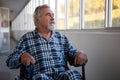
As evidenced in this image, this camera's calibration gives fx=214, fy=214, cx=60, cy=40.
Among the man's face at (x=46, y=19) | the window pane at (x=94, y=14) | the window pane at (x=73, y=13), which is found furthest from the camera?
the window pane at (x=73, y=13)

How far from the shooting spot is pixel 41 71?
221cm

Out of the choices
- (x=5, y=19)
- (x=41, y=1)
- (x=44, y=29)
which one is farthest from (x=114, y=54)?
(x=5, y=19)

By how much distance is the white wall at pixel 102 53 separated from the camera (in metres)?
2.37

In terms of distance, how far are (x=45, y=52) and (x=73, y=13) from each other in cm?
220

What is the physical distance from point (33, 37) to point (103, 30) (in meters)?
0.95

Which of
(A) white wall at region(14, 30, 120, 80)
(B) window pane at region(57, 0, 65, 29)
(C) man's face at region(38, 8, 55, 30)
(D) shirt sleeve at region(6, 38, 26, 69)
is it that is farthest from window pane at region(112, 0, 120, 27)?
(B) window pane at region(57, 0, 65, 29)

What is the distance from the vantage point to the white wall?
2365 mm

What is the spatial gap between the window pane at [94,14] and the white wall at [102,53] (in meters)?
0.31

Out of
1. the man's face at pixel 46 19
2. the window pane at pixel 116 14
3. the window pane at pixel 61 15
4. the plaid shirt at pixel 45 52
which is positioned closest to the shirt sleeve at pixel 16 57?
the plaid shirt at pixel 45 52

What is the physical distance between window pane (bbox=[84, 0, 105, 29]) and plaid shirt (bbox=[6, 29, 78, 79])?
96 centimetres

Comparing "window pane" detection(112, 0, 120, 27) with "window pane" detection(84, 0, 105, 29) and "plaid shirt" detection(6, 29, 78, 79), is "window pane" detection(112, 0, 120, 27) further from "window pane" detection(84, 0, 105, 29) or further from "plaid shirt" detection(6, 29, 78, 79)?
"plaid shirt" detection(6, 29, 78, 79)

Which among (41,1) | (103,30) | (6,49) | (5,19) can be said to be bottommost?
(6,49)

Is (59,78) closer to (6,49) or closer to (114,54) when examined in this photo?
(114,54)

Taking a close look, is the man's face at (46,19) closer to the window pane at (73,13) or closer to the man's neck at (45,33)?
the man's neck at (45,33)
